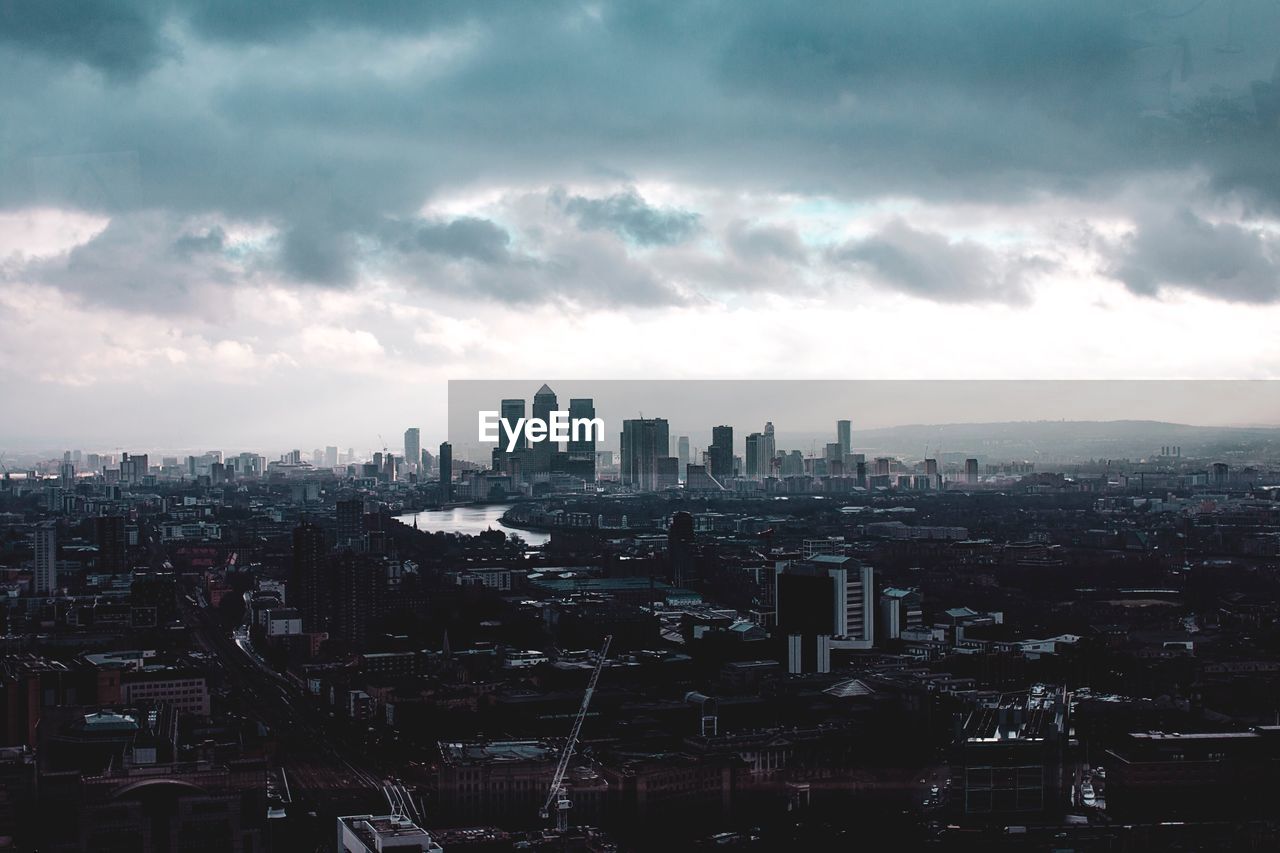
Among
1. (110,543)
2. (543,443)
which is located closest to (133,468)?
(543,443)

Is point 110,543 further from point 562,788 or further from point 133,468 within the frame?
point 562,788

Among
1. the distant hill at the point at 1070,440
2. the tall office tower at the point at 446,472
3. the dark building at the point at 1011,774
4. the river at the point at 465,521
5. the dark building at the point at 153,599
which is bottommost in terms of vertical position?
the dark building at the point at 1011,774

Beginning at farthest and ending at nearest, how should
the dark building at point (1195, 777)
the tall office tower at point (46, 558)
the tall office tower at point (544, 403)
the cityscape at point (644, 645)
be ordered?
the tall office tower at point (46, 558) < the tall office tower at point (544, 403) < the cityscape at point (644, 645) < the dark building at point (1195, 777)

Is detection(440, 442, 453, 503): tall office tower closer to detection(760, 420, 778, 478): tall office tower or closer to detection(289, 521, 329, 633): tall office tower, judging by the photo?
detection(289, 521, 329, 633): tall office tower

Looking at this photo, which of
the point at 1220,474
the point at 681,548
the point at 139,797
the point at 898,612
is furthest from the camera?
the point at 681,548

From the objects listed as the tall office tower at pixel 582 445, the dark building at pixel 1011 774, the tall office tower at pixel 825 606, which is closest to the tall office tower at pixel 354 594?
the tall office tower at pixel 582 445

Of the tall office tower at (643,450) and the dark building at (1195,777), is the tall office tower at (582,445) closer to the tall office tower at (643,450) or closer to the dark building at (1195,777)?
the tall office tower at (643,450)

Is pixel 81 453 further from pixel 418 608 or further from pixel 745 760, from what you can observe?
pixel 418 608
